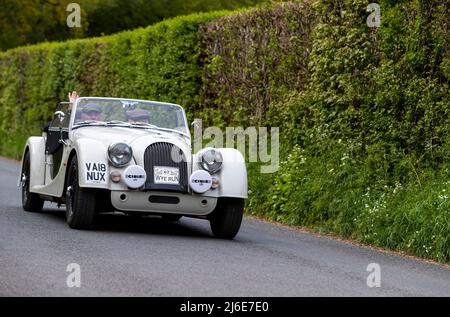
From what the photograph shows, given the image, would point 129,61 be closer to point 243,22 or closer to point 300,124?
point 243,22

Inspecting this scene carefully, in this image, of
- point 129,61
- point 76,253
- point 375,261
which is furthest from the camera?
point 129,61

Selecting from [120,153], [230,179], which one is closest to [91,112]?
[120,153]

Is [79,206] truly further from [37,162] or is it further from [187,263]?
[37,162]

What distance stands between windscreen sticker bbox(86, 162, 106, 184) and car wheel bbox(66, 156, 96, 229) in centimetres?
17

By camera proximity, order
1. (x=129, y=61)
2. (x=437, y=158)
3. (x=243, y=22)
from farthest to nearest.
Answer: (x=129, y=61)
(x=243, y=22)
(x=437, y=158)

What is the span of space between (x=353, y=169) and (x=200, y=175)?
9.92 ft

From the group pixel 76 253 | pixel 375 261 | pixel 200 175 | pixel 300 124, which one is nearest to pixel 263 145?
pixel 300 124

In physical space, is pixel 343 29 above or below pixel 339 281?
above

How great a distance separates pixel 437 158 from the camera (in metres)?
12.6

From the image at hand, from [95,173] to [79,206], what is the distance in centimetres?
42

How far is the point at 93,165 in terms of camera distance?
37.6 feet

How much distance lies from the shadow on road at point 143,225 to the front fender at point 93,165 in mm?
695

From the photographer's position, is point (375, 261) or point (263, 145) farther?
point (263, 145)

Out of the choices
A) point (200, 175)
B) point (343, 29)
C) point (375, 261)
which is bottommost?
point (375, 261)
